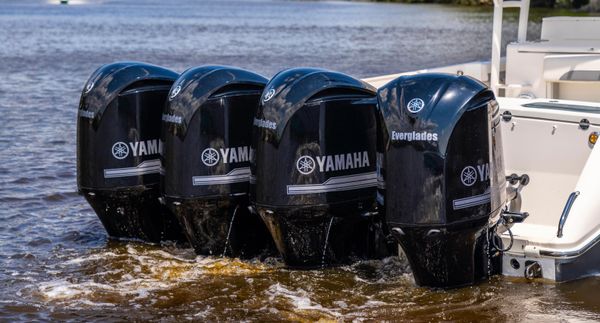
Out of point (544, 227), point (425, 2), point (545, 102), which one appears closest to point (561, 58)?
point (545, 102)

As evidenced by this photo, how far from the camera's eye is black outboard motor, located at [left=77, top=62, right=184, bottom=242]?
7.70 metres

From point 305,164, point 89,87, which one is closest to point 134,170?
point 89,87

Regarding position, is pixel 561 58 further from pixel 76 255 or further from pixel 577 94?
pixel 76 255

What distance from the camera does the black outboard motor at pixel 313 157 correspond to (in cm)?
681

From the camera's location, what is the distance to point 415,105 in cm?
639

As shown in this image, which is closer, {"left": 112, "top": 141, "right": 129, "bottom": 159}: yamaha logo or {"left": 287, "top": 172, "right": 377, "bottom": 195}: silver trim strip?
{"left": 287, "top": 172, "right": 377, "bottom": 195}: silver trim strip

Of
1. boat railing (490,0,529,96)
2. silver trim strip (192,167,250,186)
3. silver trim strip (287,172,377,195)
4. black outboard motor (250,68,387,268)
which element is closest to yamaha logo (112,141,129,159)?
silver trim strip (192,167,250,186)

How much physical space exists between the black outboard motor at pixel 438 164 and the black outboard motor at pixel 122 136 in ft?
6.61

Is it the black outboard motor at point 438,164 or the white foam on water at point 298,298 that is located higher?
the black outboard motor at point 438,164

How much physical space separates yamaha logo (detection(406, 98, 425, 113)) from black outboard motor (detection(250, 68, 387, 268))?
1.90ft

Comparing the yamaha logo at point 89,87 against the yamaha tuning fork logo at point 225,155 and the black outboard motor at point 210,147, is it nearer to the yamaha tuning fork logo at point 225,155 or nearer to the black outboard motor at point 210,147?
the black outboard motor at point 210,147

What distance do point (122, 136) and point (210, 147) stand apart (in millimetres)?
851

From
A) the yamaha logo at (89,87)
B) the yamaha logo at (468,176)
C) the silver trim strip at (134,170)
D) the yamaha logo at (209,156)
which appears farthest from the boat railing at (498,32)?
the yamaha logo at (89,87)

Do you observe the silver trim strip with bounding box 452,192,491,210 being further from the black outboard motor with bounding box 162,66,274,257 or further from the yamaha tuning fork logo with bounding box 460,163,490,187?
the black outboard motor with bounding box 162,66,274,257
